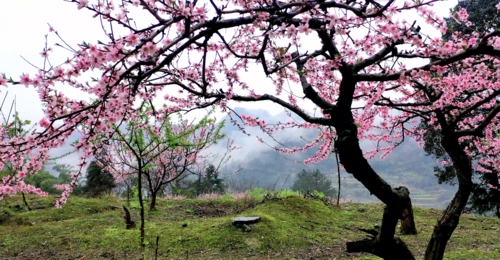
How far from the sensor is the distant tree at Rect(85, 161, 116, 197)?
14451 mm

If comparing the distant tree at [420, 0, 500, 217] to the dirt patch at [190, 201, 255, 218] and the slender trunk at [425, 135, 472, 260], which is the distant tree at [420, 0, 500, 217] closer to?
the slender trunk at [425, 135, 472, 260]

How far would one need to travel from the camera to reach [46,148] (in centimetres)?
247

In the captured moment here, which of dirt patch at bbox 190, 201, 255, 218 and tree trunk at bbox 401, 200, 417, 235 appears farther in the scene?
dirt patch at bbox 190, 201, 255, 218

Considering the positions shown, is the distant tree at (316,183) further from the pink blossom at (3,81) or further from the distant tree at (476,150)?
the pink blossom at (3,81)

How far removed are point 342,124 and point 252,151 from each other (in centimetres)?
10385

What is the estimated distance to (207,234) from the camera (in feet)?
15.3

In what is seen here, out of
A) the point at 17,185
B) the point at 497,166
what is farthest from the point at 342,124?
the point at 497,166

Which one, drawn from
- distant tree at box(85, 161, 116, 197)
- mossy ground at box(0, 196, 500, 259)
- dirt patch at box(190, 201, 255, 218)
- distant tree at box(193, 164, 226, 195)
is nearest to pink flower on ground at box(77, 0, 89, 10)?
mossy ground at box(0, 196, 500, 259)

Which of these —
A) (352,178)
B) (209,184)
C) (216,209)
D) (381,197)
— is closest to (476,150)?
(381,197)

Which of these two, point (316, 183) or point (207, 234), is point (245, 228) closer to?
point (207, 234)

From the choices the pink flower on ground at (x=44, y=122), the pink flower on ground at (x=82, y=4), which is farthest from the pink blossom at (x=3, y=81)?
the pink flower on ground at (x=82, y=4)

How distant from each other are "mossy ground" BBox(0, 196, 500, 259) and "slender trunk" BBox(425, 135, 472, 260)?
1.17 metres

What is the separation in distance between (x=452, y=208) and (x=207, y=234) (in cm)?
382

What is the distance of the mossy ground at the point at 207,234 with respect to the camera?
4.12m
